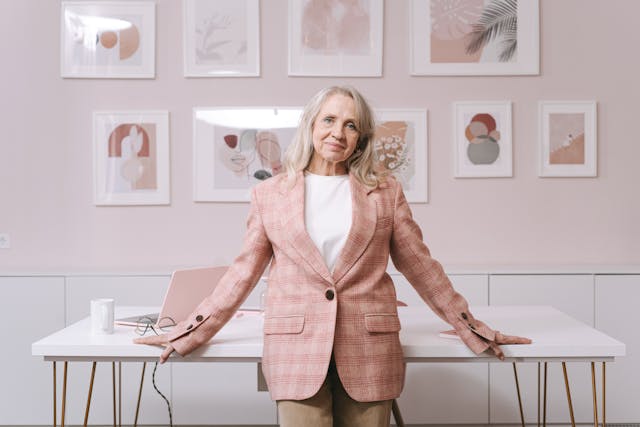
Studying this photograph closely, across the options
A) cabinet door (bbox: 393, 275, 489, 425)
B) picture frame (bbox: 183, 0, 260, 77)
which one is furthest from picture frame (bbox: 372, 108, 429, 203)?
picture frame (bbox: 183, 0, 260, 77)

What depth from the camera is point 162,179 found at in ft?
13.7

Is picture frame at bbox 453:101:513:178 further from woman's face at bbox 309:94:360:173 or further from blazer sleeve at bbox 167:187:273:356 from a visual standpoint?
blazer sleeve at bbox 167:187:273:356

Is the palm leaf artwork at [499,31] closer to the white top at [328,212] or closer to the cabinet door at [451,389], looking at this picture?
the cabinet door at [451,389]

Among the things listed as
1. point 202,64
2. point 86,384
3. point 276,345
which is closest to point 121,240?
point 86,384

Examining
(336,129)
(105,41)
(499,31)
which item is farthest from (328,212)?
(105,41)

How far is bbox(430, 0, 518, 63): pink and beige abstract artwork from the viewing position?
4156mm

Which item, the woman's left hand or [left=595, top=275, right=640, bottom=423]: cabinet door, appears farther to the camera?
[left=595, top=275, right=640, bottom=423]: cabinet door

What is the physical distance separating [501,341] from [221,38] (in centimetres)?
258

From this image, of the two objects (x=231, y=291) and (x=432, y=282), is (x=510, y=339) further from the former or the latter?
(x=231, y=291)

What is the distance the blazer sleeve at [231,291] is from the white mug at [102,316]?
1.15 feet

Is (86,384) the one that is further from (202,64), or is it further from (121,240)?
(202,64)

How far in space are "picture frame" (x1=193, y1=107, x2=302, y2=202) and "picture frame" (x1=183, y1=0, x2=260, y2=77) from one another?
0.74ft

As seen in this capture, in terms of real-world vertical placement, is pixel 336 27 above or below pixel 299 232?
above

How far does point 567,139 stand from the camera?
4.19 meters
